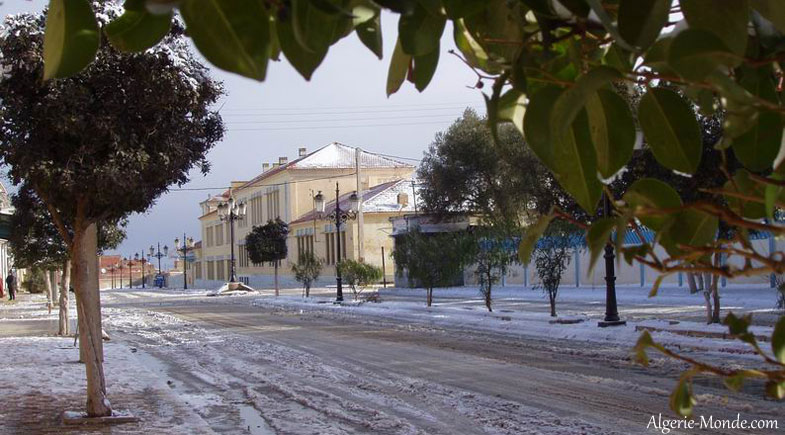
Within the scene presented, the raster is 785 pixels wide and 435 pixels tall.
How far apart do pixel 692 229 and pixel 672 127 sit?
167mm

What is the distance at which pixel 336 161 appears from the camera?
66.5 meters

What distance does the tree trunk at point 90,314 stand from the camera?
8594 millimetres

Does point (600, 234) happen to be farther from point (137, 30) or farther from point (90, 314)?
point (90, 314)

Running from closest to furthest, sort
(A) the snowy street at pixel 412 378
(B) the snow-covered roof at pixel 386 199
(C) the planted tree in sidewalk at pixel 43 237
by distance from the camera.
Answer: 1. (A) the snowy street at pixel 412 378
2. (C) the planted tree in sidewalk at pixel 43 237
3. (B) the snow-covered roof at pixel 386 199

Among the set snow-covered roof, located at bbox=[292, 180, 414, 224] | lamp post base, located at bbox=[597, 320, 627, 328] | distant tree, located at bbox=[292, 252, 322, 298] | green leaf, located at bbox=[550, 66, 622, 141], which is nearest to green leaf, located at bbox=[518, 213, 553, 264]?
green leaf, located at bbox=[550, 66, 622, 141]

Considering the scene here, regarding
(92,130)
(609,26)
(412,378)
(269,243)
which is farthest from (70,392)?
(269,243)

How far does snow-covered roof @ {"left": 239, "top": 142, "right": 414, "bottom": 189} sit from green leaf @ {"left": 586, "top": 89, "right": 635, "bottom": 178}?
208ft

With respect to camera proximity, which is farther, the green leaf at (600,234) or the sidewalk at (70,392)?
the sidewalk at (70,392)

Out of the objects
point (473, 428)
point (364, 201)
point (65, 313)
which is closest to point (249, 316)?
point (65, 313)

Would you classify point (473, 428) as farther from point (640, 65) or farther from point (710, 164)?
point (710, 164)

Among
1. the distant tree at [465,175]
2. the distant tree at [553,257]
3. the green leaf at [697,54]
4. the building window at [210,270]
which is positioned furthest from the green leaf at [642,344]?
the building window at [210,270]

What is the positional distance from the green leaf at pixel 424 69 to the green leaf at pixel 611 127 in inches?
12.3

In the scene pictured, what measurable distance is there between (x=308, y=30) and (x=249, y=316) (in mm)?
26582

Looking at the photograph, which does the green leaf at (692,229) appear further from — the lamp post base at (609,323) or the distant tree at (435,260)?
the distant tree at (435,260)
